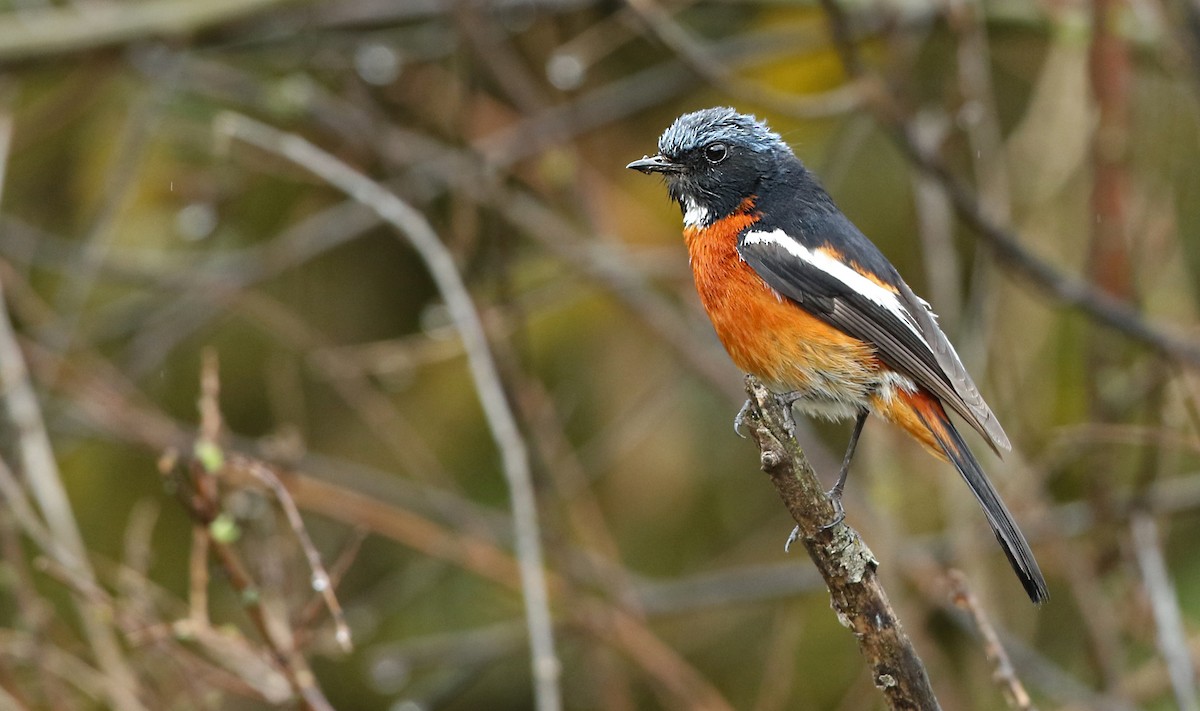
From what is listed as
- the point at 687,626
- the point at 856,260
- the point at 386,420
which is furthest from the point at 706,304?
the point at 687,626

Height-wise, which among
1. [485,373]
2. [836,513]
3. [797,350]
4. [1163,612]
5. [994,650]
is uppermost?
[485,373]

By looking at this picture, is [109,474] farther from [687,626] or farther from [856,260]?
[856,260]

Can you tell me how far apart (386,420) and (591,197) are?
159cm

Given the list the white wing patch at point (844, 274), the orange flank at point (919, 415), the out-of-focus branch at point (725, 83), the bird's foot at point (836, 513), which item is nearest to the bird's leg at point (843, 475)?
the bird's foot at point (836, 513)

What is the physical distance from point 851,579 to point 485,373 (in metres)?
1.74

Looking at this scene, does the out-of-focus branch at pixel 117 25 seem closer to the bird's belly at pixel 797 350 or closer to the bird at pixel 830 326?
the bird at pixel 830 326

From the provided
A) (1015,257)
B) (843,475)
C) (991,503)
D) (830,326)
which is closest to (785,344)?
(830,326)

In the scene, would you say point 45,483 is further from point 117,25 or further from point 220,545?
point 117,25

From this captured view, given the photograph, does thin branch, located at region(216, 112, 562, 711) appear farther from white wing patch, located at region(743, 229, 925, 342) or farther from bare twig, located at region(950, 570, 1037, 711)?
bare twig, located at region(950, 570, 1037, 711)

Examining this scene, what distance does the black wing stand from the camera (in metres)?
3.67

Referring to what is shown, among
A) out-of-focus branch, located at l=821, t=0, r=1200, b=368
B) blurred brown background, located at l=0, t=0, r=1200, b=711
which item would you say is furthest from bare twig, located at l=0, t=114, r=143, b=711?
out-of-focus branch, located at l=821, t=0, r=1200, b=368

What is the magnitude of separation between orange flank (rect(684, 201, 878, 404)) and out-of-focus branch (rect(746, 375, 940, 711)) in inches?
36.8

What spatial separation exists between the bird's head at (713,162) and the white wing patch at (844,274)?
275 millimetres

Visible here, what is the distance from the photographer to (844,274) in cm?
387
